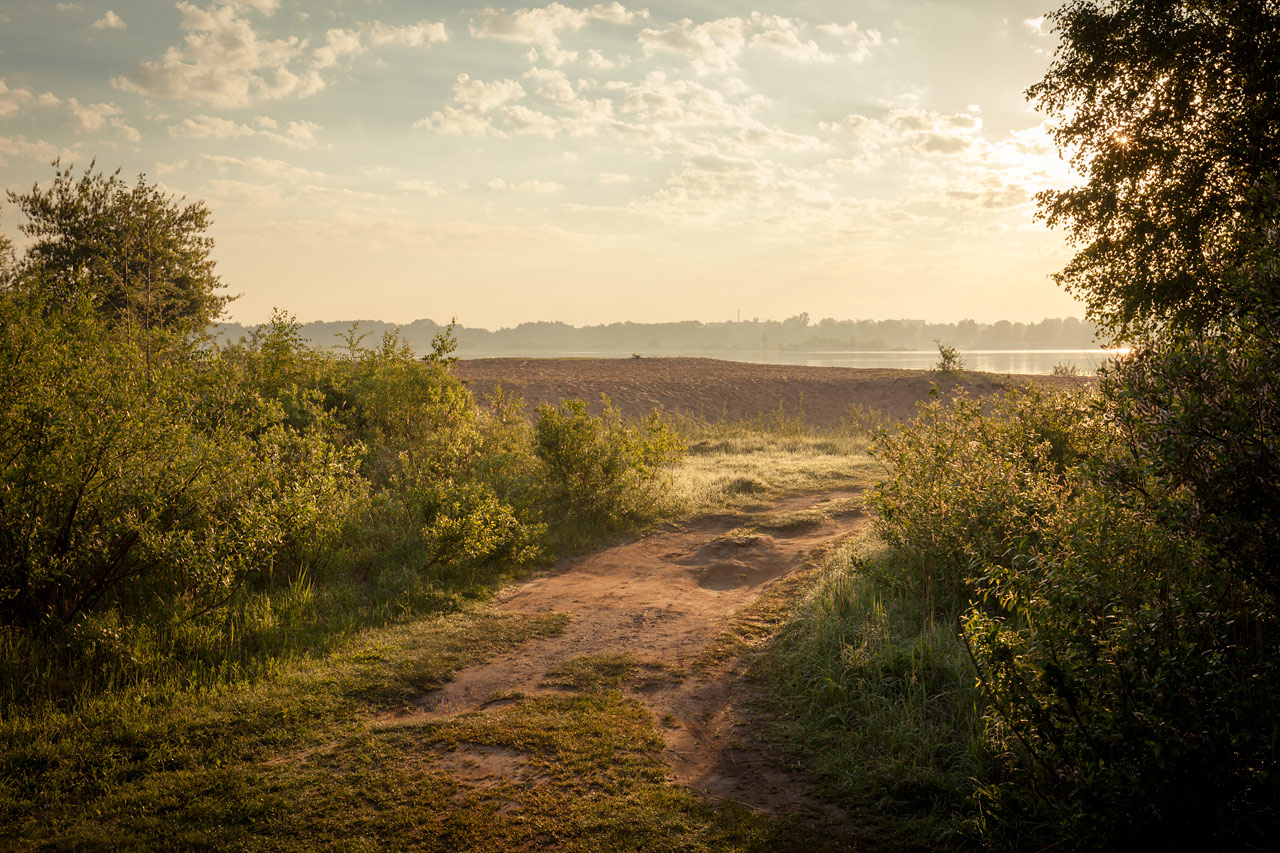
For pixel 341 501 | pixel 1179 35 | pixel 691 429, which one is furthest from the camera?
pixel 691 429

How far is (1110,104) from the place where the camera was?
10047mm

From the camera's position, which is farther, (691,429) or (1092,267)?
(691,429)

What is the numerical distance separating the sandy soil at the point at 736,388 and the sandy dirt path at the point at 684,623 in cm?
1449

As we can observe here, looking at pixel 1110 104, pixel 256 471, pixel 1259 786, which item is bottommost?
pixel 1259 786

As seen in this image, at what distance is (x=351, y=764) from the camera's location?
4.30 meters

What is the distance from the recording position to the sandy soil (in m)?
25.5

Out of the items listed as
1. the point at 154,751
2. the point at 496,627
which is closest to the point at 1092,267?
the point at 496,627

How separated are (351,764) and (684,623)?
3.39m

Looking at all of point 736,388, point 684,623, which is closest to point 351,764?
point 684,623

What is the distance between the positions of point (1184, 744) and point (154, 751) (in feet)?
17.9

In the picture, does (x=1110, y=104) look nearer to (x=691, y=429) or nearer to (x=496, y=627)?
(x=496, y=627)

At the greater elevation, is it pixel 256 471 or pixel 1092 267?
pixel 1092 267

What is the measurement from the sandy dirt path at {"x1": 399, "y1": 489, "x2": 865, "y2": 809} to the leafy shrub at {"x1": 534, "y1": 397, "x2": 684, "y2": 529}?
2.48ft

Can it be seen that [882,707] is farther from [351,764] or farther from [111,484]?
[111,484]
